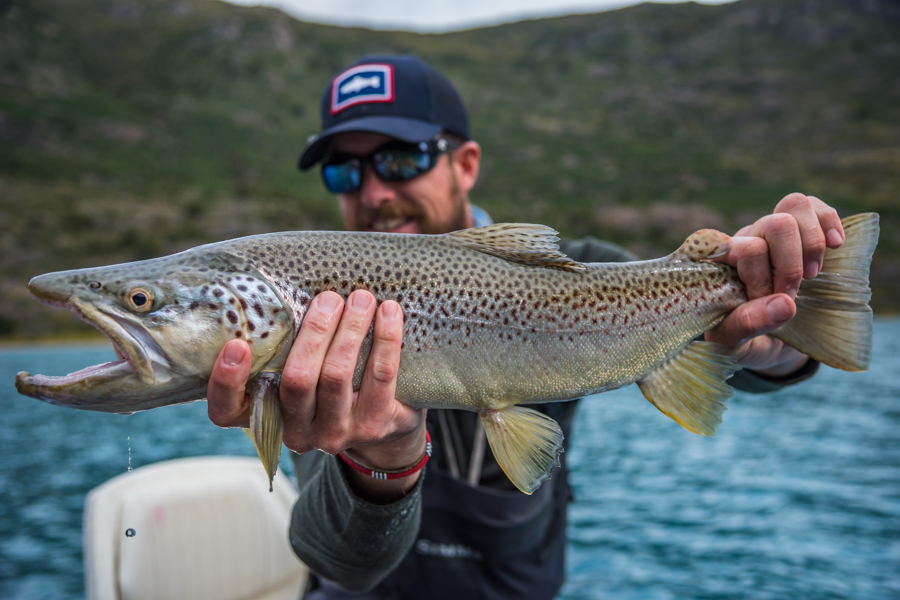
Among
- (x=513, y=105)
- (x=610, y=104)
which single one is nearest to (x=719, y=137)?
(x=610, y=104)

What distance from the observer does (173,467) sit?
218 inches

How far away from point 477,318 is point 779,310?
3.68 feet

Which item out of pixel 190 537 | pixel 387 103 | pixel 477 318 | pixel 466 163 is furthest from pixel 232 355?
pixel 190 537

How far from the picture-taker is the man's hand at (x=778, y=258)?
238cm

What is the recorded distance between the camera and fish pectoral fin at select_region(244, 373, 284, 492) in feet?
6.91

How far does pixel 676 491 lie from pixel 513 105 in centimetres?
9119

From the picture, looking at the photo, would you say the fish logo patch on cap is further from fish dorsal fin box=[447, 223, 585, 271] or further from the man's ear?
fish dorsal fin box=[447, 223, 585, 271]

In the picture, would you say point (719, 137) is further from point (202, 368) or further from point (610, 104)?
point (202, 368)

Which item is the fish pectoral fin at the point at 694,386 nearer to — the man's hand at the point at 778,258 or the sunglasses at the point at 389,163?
the man's hand at the point at 778,258

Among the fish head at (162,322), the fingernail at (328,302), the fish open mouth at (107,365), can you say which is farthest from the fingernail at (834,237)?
the fish open mouth at (107,365)

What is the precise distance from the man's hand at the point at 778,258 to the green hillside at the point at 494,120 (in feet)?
170

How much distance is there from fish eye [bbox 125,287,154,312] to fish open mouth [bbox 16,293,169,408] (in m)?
0.04

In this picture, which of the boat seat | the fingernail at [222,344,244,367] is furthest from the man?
the boat seat

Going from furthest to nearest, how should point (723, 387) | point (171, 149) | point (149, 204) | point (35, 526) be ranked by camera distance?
point (171, 149) < point (149, 204) < point (35, 526) < point (723, 387)
